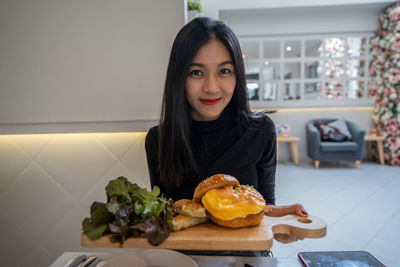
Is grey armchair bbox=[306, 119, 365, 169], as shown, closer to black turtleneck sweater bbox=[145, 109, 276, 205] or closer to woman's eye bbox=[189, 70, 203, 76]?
black turtleneck sweater bbox=[145, 109, 276, 205]

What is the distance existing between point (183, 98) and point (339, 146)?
18.1 feet

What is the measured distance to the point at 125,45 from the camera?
1.47 metres

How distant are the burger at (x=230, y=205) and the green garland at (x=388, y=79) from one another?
6633 millimetres

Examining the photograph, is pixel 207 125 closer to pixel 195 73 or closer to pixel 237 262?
pixel 195 73

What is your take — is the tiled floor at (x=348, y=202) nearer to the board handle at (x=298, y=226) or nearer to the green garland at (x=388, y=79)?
the green garland at (x=388, y=79)

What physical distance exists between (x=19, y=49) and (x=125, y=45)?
27.6 inches

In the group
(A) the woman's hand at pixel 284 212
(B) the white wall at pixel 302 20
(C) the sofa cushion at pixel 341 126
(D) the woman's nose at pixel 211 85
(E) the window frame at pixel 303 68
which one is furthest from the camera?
(E) the window frame at pixel 303 68

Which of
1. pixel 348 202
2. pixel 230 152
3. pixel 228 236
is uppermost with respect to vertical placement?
pixel 230 152

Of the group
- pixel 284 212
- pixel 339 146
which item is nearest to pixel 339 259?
pixel 284 212

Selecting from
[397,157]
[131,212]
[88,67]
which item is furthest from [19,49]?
[397,157]

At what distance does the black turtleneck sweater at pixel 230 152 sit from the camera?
126cm

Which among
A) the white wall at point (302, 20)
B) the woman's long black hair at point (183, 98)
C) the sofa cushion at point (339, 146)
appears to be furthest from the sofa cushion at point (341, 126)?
the woman's long black hair at point (183, 98)

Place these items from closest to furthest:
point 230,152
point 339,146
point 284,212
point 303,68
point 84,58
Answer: point 284,212 < point 230,152 < point 84,58 < point 339,146 < point 303,68

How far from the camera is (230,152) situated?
1.28 m
